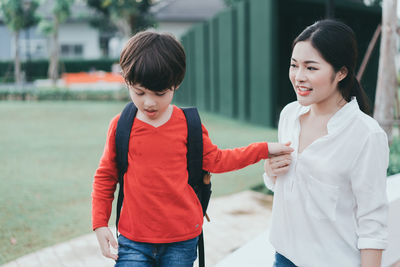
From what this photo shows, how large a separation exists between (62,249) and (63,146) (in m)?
5.79

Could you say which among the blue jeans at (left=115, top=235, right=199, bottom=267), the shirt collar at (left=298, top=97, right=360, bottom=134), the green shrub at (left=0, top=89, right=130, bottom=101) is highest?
the shirt collar at (left=298, top=97, right=360, bottom=134)

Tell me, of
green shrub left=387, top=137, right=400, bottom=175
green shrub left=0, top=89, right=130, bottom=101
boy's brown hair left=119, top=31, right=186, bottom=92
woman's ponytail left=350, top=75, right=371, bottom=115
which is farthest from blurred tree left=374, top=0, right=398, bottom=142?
green shrub left=0, top=89, right=130, bottom=101

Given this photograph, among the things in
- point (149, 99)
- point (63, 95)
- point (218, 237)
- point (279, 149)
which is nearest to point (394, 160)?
point (218, 237)

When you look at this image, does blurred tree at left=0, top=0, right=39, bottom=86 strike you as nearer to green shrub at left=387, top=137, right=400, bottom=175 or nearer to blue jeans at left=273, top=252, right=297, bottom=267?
green shrub at left=387, top=137, right=400, bottom=175

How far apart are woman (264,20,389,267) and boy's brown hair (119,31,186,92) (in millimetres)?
453

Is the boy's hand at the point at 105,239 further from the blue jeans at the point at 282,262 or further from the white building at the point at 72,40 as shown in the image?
the white building at the point at 72,40

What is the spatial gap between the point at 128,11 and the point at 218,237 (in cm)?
2138

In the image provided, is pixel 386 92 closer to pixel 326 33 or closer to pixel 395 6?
pixel 395 6

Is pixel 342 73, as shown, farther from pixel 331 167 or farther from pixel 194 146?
pixel 194 146

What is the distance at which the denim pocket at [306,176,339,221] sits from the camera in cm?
169

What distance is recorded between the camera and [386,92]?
269 inches

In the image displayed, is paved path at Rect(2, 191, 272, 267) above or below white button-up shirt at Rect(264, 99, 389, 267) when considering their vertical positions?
below

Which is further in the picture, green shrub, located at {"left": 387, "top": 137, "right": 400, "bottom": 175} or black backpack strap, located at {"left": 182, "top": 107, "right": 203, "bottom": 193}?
green shrub, located at {"left": 387, "top": 137, "right": 400, "bottom": 175}

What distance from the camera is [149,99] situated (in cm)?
176
